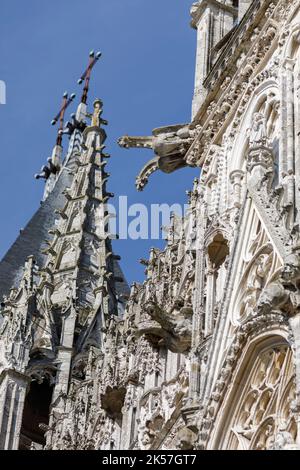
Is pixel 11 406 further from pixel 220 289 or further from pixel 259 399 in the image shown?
pixel 259 399

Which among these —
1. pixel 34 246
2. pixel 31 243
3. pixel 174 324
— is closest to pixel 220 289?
pixel 174 324

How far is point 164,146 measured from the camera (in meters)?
20.3

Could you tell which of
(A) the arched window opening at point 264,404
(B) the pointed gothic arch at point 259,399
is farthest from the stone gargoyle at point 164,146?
(A) the arched window opening at point 264,404

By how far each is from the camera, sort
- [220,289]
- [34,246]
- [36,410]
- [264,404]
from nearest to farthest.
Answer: [264,404] < [220,289] < [36,410] < [34,246]

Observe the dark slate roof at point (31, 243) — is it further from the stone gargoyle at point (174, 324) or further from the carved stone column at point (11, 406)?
the stone gargoyle at point (174, 324)

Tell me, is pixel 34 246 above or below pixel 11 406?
above

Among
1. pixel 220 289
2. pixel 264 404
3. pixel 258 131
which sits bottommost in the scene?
pixel 264 404

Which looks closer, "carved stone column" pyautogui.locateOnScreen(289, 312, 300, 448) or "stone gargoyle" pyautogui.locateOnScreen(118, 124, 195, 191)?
"carved stone column" pyautogui.locateOnScreen(289, 312, 300, 448)

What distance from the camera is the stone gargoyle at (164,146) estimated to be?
2012 cm

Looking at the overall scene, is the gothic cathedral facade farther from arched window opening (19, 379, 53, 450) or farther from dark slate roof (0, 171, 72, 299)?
dark slate roof (0, 171, 72, 299)

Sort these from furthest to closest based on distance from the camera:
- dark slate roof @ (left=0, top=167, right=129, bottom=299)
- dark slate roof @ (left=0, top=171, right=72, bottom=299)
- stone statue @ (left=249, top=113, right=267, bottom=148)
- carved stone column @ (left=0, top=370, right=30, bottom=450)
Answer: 1. dark slate roof @ (left=0, top=171, right=72, bottom=299)
2. dark slate roof @ (left=0, top=167, right=129, bottom=299)
3. carved stone column @ (left=0, top=370, right=30, bottom=450)
4. stone statue @ (left=249, top=113, right=267, bottom=148)

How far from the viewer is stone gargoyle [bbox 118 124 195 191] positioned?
20.1 metres

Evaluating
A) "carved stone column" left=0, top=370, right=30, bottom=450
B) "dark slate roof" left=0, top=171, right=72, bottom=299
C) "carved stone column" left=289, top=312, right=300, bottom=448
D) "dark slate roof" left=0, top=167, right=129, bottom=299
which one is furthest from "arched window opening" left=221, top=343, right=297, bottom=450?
"dark slate roof" left=0, top=171, right=72, bottom=299
